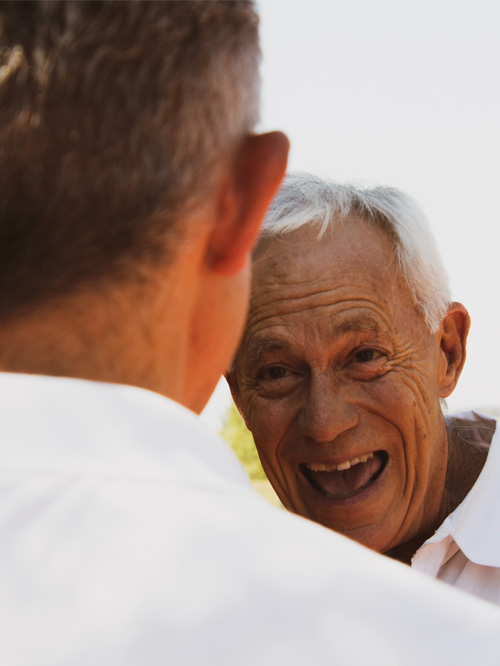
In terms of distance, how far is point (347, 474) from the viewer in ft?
10.4

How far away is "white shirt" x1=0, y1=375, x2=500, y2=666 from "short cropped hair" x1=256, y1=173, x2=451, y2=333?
2297 millimetres

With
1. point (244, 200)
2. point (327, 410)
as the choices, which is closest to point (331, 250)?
point (327, 410)

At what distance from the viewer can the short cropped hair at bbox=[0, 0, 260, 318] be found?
2.95 feet

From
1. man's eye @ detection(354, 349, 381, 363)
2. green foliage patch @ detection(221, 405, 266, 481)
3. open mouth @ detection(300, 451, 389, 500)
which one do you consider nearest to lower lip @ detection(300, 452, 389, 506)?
open mouth @ detection(300, 451, 389, 500)

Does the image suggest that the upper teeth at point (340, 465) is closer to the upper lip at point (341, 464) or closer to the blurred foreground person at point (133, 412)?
the upper lip at point (341, 464)

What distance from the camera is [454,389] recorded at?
10.8 feet

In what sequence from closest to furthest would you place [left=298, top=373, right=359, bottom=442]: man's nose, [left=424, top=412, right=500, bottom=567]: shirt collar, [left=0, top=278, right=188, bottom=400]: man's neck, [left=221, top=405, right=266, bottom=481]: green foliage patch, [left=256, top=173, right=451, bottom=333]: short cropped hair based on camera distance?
[left=0, top=278, right=188, bottom=400]: man's neck, [left=424, top=412, right=500, bottom=567]: shirt collar, [left=298, top=373, right=359, bottom=442]: man's nose, [left=256, top=173, right=451, bottom=333]: short cropped hair, [left=221, top=405, right=266, bottom=481]: green foliage patch

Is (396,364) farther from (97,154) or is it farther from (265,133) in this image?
(97,154)

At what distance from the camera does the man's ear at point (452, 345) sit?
3.25 metres

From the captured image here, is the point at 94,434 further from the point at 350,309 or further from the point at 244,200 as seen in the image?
the point at 350,309

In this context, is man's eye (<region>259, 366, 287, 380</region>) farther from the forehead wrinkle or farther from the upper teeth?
the upper teeth

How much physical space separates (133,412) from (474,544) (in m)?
2.34

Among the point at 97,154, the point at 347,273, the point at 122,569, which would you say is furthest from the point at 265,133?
the point at 347,273

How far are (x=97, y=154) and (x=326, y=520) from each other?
8.42ft
